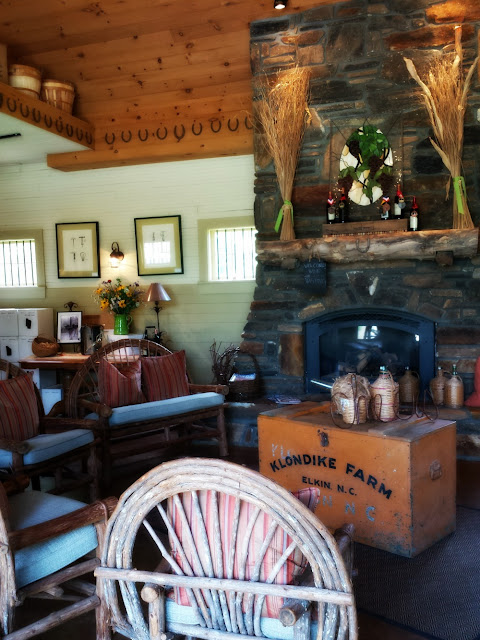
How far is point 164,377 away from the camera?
438 cm

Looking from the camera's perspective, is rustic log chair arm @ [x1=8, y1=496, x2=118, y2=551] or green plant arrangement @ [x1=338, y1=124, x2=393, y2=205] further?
green plant arrangement @ [x1=338, y1=124, x2=393, y2=205]

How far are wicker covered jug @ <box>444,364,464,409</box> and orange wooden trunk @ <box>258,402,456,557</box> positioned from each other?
5.32 feet

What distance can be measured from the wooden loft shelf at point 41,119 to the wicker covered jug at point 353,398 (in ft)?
12.3

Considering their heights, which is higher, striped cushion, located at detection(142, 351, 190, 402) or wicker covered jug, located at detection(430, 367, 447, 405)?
striped cushion, located at detection(142, 351, 190, 402)

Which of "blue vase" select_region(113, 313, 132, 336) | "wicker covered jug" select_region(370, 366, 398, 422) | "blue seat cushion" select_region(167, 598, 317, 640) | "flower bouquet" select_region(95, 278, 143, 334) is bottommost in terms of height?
"blue seat cushion" select_region(167, 598, 317, 640)

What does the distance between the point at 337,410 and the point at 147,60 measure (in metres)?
4.21

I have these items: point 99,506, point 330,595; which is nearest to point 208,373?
point 99,506

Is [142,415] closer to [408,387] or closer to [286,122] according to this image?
[408,387]

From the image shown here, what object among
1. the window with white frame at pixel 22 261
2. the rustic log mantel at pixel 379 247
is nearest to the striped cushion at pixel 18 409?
the rustic log mantel at pixel 379 247

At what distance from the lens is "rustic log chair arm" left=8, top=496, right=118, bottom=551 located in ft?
5.67

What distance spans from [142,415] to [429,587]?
2.11m

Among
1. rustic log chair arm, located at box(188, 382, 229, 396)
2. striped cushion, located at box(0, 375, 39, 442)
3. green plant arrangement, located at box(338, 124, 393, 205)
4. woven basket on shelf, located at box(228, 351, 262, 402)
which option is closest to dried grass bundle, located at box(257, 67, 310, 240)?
green plant arrangement, located at box(338, 124, 393, 205)

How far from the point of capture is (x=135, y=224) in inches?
249

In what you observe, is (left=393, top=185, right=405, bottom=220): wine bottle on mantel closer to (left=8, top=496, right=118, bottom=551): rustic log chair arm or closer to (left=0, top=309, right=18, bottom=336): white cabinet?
(left=8, top=496, right=118, bottom=551): rustic log chair arm
